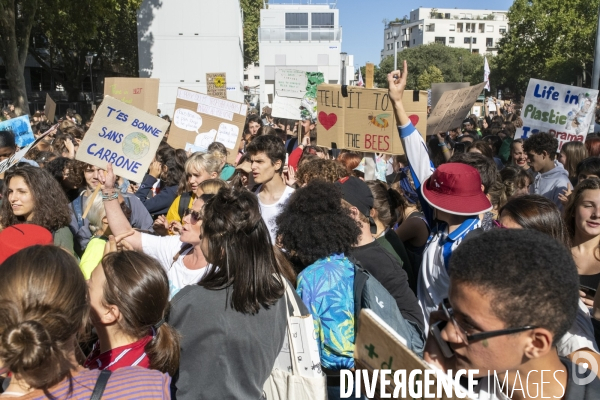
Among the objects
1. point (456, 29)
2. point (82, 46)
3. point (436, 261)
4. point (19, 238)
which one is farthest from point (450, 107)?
point (456, 29)

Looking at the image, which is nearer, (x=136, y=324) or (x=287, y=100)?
(x=136, y=324)

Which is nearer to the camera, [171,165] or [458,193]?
[458,193]

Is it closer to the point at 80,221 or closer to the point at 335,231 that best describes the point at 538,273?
the point at 335,231

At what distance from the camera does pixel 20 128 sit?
7.24 meters

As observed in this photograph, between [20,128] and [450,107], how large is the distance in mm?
5720

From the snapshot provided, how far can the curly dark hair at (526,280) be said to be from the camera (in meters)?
1.61

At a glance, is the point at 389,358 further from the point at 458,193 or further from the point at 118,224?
the point at 118,224

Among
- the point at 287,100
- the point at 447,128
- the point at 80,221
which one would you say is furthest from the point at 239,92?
the point at 80,221

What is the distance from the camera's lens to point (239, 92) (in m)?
31.8

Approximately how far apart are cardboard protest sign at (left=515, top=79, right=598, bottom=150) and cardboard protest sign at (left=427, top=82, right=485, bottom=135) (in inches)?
36.1

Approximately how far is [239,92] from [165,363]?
30376 millimetres

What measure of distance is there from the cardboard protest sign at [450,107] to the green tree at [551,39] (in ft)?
134

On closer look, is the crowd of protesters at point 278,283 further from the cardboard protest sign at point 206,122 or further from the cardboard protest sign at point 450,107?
the cardboard protest sign at point 206,122

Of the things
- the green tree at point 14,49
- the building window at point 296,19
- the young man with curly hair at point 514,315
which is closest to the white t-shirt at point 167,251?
the young man with curly hair at point 514,315
